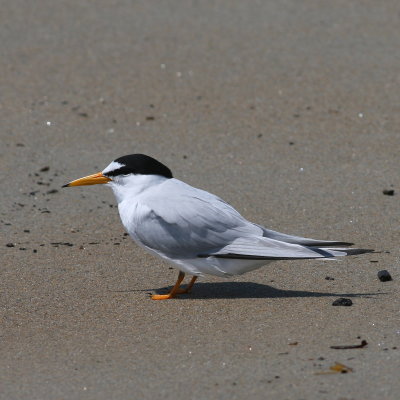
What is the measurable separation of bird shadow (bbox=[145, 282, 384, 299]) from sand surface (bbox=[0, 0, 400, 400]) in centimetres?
2

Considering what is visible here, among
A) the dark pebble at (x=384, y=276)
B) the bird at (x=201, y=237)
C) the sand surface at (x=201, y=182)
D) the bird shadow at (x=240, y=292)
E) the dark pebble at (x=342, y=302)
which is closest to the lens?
the sand surface at (x=201, y=182)

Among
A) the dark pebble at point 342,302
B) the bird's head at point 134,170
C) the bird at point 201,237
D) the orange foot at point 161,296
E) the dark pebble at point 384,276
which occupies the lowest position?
the orange foot at point 161,296

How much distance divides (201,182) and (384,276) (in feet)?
7.21

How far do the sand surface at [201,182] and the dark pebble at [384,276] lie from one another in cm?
6

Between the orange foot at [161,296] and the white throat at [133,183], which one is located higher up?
the white throat at [133,183]

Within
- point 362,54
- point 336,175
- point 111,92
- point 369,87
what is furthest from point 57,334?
point 362,54

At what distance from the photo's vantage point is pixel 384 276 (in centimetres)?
564

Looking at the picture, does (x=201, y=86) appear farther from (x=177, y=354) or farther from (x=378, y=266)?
(x=177, y=354)

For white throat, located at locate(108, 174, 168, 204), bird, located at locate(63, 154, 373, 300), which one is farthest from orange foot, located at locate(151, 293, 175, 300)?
white throat, located at locate(108, 174, 168, 204)

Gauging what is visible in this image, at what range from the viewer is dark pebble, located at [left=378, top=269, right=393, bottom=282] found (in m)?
5.64

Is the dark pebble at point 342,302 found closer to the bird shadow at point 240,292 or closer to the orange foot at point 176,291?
the bird shadow at point 240,292

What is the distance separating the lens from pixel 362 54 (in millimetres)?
9797

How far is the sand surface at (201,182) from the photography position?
459 cm

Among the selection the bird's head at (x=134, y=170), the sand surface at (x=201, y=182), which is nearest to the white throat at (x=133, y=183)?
the bird's head at (x=134, y=170)
